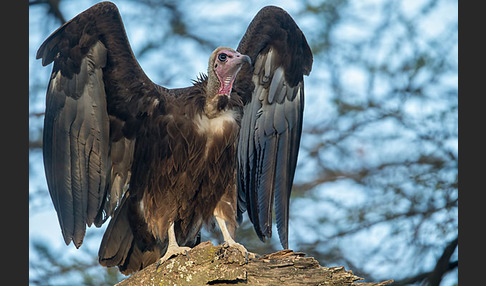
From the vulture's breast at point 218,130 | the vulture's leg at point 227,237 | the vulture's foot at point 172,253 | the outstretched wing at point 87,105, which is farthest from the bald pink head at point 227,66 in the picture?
the vulture's foot at point 172,253

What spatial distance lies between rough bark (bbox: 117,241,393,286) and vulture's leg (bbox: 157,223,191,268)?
0.12m

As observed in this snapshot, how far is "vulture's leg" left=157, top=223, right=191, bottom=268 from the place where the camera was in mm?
4066

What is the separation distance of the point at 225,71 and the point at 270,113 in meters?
0.67

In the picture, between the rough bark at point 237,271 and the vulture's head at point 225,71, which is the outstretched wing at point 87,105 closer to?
the vulture's head at point 225,71

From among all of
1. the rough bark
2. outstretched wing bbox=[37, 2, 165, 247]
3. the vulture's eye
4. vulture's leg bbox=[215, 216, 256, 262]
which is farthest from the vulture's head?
the rough bark

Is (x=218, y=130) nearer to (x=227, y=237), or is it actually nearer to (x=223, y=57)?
(x=223, y=57)

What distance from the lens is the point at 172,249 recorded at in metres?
4.30

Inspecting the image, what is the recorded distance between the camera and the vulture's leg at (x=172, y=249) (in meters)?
4.07

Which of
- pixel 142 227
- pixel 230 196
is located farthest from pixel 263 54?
pixel 142 227

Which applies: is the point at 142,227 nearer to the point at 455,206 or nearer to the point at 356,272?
the point at 356,272

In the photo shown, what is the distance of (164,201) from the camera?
4852mm

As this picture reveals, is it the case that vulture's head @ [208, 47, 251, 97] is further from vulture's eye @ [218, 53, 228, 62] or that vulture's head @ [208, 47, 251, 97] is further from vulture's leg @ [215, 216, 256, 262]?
vulture's leg @ [215, 216, 256, 262]

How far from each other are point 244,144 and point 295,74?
2.28 ft

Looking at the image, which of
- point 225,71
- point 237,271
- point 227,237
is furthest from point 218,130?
point 237,271
